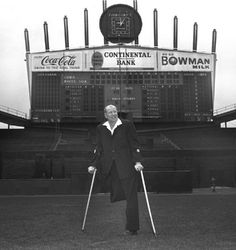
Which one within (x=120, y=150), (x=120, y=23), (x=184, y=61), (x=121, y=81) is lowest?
(x=120, y=150)

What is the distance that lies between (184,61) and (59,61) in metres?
10.3

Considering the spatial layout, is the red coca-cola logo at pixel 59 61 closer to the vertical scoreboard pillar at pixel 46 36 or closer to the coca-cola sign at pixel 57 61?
the coca-cola sign at pixel 57 61

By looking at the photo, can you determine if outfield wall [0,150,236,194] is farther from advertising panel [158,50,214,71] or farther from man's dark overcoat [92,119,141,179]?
→ man's dark overcoat [92,119,141,179]

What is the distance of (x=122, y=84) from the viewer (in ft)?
111

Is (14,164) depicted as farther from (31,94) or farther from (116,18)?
(116,18)

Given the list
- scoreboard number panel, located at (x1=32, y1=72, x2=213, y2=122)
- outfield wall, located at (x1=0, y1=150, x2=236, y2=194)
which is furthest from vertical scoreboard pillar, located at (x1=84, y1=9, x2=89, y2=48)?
outfield wall, located at (x1=0, y1=150, x2=236, y2=194)

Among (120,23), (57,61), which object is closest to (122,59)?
(120,23)

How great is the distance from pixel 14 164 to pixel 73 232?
2727cm

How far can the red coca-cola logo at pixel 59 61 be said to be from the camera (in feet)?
115

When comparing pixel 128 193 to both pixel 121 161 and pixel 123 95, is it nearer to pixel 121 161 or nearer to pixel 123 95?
pixel 121 161

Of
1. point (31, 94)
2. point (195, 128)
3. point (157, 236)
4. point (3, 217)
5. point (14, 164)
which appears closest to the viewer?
point (157, 236)

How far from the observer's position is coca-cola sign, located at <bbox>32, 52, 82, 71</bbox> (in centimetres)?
3488

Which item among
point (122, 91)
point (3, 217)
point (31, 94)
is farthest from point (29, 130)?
point (3, 217)

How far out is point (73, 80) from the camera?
34219mm
